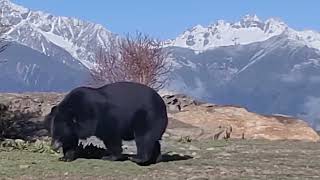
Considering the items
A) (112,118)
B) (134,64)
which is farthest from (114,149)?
(134,64)

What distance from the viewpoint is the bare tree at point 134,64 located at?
41375 mm

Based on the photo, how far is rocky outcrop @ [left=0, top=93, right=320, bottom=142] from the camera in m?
24.2

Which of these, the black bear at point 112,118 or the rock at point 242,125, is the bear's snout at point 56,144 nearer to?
the black bear at point 112,118

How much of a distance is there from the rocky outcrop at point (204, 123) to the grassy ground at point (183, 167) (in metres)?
5.75

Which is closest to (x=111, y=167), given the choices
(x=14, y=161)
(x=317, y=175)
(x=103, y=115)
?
(x=103, y=115)

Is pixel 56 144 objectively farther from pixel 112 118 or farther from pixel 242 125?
pixel 242 125

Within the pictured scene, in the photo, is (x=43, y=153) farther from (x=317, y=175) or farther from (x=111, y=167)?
(x=317, y=175)

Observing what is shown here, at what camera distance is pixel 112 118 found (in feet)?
48.1

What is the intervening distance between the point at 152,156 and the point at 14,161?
7.86ft

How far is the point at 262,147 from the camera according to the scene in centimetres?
2102

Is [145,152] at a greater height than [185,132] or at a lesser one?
greater

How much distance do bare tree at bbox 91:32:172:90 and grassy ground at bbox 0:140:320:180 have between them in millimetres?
22430

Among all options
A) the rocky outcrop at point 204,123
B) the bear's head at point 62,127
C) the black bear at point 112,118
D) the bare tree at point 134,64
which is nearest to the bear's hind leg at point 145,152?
→ the black bear at point 112,118

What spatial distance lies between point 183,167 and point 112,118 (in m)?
1.44
